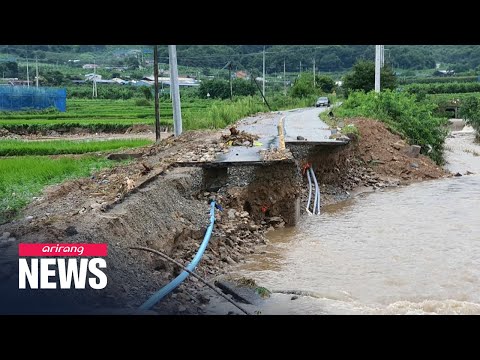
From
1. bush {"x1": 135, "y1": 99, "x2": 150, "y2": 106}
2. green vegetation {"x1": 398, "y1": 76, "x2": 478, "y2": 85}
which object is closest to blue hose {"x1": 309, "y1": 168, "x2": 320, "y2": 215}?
bush {"x1": 135, "y1": 99, "x2": 150, "y2": 106}

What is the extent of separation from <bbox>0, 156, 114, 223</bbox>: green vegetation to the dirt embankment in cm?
28

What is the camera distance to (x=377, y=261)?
9.58 meters

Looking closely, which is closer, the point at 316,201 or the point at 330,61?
the point at 316,201

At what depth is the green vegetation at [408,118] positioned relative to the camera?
872 inches

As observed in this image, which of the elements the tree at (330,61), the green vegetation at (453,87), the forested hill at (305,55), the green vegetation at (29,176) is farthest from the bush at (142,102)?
the green vegetation at (29,176)

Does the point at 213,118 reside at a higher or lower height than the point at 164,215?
higher

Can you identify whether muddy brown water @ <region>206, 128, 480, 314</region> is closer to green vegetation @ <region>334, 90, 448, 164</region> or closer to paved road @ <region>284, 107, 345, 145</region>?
paved road @ <region>284, 107, 345, 145</region>

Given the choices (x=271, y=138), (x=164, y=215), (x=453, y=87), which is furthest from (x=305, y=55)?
(x=164, y=215)

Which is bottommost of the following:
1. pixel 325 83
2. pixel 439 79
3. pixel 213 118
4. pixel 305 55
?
pixel 213 118

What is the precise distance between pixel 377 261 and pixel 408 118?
566 inches

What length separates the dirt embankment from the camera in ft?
21.5

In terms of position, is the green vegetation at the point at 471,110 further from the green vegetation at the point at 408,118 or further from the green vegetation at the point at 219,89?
the green vegetation at the point at 219,89

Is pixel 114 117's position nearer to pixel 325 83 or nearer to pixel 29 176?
pixel 29 176
